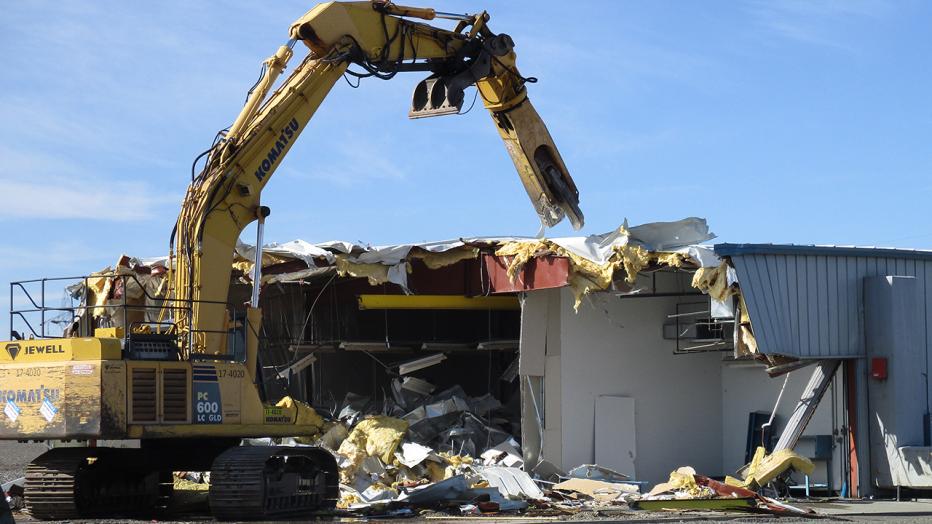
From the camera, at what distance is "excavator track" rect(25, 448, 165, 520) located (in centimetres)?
1664

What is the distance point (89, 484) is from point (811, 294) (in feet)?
38.8

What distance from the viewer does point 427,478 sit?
21.3m

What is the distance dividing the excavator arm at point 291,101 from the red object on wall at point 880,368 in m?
7.39

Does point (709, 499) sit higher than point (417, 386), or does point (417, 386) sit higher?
point (417, 386)

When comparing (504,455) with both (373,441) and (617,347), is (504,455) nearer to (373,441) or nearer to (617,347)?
(373,441)

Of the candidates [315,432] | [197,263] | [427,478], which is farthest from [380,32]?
[427,478]

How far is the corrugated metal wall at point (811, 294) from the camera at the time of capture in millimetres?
20266

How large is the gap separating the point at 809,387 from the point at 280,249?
1004cm

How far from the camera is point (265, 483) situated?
15477mm

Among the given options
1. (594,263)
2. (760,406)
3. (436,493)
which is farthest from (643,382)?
(436,493)

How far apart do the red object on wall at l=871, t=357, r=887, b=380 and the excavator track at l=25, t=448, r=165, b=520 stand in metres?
11.6

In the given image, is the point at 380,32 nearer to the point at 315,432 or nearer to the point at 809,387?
the point at 315,432

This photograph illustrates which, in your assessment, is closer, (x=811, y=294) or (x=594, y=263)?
(x=811, y=294)

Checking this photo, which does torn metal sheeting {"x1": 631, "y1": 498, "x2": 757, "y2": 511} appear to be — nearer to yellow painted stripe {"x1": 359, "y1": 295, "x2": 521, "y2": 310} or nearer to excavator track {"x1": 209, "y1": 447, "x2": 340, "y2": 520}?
excavator track {"x1": 209, "y1": 447, "x2": 340, "y2": 520}
